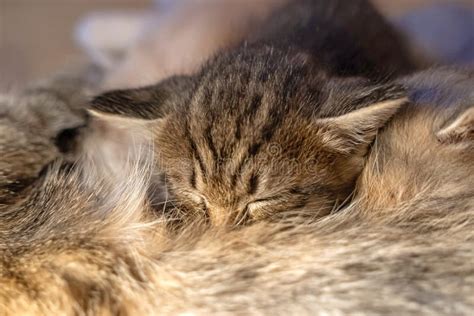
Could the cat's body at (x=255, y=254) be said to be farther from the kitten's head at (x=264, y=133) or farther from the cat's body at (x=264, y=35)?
→ the cat's body at (x=264, y=35)

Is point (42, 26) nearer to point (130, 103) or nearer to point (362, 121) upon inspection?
point (130, 103)

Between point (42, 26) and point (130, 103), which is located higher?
point (42, 26)

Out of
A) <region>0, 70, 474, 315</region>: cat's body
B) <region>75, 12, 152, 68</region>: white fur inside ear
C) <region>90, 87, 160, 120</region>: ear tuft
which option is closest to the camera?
<region>0, 70, 474, 315</region>: cat's body

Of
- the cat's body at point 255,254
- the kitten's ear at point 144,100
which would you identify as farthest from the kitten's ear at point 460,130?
the kitten's ear at point 144,100

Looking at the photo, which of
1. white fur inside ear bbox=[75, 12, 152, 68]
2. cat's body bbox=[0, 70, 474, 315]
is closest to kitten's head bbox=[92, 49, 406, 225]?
cat's body bbox=[0, 70, 474, 315]

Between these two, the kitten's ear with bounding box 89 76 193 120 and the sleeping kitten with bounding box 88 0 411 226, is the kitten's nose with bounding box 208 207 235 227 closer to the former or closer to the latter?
the sleeping kitten with bounding box 88 0 411 226

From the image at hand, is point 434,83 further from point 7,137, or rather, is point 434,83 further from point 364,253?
point 7,137

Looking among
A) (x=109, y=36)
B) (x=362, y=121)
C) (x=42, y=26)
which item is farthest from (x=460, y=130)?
(x=42, y=26)
